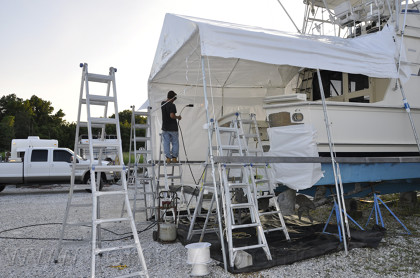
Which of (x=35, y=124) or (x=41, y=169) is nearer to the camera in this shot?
(x=41, y=169)

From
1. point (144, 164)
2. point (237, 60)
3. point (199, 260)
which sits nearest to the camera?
point (199, 260)

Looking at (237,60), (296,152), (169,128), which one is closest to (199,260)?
(296,152)

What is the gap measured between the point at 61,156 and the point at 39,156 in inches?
31.0

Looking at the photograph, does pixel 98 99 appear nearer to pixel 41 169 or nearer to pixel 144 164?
pixel 144 164

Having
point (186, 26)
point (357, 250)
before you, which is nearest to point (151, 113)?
point (186, 26)

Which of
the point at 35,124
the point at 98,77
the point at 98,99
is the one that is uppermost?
the point at 35,124

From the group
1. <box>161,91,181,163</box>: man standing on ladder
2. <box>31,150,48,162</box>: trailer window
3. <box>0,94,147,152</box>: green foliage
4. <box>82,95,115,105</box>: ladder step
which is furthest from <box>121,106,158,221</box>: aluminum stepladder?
<box>0,94,147,152</box>: green foliage

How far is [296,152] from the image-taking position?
578 cm

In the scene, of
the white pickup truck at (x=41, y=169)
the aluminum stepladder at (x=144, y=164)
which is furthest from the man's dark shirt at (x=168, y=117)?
the white pickup truck at (x=41, y=169)

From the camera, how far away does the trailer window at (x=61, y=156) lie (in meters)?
14.3

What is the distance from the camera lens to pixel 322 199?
21.2ft

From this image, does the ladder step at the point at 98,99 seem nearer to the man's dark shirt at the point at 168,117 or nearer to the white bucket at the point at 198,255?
the white bucket at the point at 198,255

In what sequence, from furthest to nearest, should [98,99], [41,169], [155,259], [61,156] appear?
[61,156]
[41,169]
[155,259]
[98,99]

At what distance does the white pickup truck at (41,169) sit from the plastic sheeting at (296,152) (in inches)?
366
